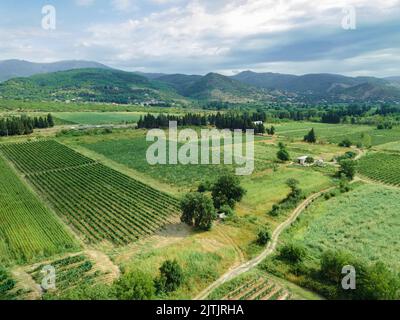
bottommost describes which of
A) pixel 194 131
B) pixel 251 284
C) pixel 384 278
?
pixel 251 284

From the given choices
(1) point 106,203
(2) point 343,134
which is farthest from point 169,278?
(2) point 343,134

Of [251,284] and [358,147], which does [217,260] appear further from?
[358,147]

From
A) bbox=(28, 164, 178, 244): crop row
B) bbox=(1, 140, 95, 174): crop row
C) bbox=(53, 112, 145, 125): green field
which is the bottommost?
bbox=(28, 164, 178, 244): crop row

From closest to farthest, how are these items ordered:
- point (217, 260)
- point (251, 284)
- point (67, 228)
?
1. point (251, 284)
2. point (217, 260)
3. point (67, 228)

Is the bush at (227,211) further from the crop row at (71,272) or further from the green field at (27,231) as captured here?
the green field at (27,231)

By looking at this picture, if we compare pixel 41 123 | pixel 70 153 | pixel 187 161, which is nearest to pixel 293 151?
pixel 187 161

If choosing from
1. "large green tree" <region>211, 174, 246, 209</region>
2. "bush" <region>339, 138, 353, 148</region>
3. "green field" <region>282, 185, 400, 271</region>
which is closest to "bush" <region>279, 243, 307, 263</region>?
"green field" <region>282, 185, 400, 271</region>

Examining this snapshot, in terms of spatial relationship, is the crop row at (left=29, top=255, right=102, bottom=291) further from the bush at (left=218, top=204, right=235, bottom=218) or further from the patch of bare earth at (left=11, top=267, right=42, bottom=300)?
the bush at (left=218, top=204, right=235, bottom=218)
